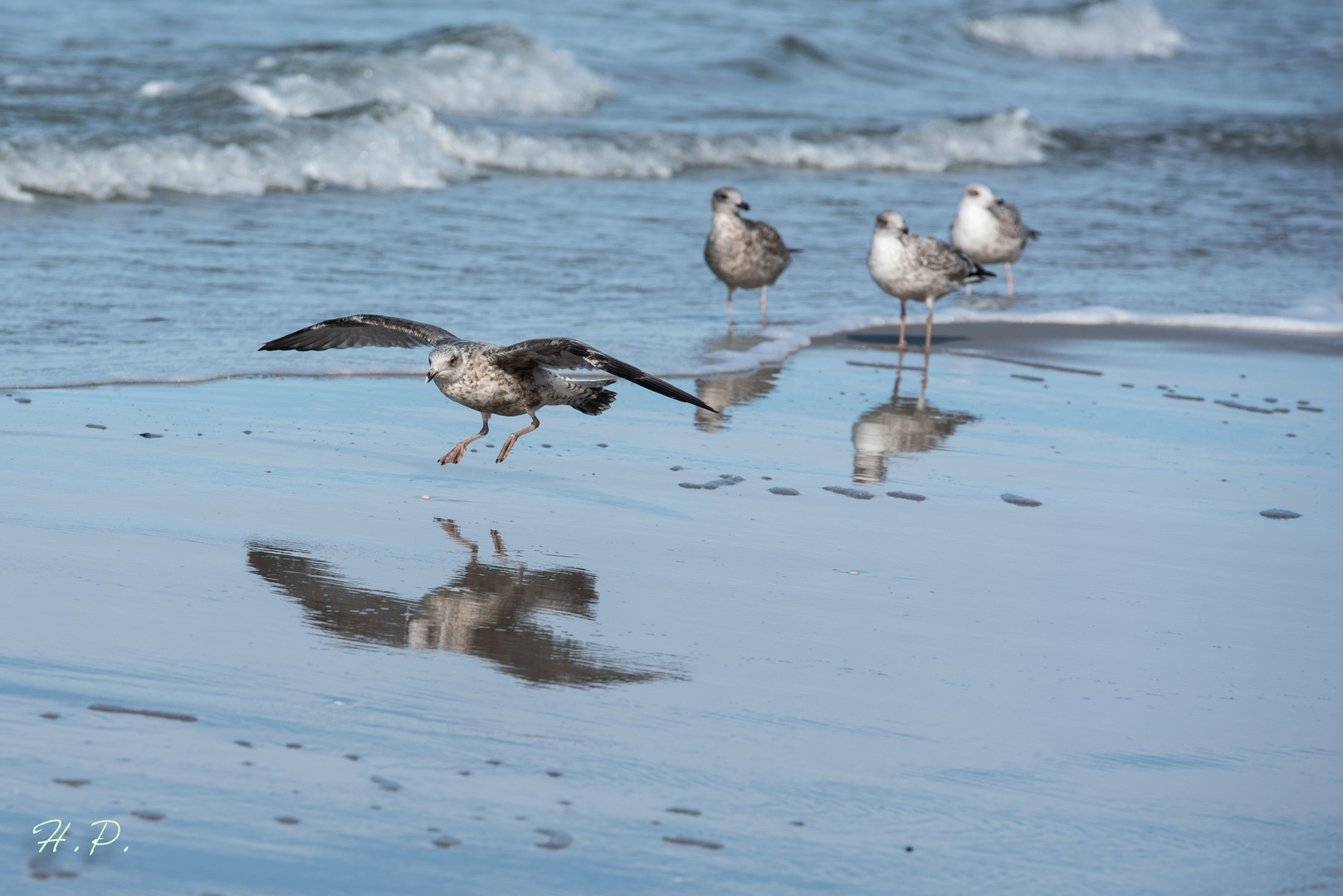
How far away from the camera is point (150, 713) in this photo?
338 cm

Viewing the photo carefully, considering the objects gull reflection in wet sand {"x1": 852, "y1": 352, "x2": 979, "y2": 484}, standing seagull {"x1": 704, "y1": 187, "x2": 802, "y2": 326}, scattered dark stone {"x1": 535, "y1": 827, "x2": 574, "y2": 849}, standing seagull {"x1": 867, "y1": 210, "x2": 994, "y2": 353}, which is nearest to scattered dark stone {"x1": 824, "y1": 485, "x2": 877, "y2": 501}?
gull reflection in wet sand {"x1": 852, "y1": 352, "x2": 979, "y2": 484}

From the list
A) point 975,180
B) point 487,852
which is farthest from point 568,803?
point 975,180

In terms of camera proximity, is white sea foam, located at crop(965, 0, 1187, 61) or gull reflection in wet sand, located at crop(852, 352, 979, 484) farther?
white sea foam, located at crop(965, 0, 1187, 61)

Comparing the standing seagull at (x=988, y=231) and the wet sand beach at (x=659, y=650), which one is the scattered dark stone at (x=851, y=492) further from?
the standing seagull at (x=988, y=231)

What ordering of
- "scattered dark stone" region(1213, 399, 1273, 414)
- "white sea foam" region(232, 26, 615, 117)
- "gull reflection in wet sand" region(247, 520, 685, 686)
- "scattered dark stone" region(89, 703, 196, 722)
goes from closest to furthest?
"scattered dark stone" region(89, 703, 196, 722) < "gull reflection in wet sand" region(247, 520, 685, 686) < "scattered dark stone" region(1213, 399, 1273, 414) < "white sea foam" region(232, 26, 615, 117)

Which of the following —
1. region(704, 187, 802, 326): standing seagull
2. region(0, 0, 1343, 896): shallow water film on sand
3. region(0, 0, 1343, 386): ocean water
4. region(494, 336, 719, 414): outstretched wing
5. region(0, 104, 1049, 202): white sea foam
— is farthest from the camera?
region(0, 104, 1049, 202): white sea foam

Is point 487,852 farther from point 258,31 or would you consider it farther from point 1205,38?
point 1205,38

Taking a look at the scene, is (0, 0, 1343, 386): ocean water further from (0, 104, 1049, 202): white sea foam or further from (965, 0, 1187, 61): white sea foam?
(965, 0, 1187, 61): white sea foam

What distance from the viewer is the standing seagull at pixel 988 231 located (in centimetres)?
1160

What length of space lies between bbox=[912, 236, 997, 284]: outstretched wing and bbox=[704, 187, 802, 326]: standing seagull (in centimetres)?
101

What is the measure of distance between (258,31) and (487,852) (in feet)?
68.4

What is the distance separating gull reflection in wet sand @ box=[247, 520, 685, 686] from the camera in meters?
3.90

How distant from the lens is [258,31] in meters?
21.8

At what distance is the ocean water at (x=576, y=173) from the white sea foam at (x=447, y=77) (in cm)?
6
